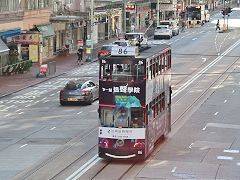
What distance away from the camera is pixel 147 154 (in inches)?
1227

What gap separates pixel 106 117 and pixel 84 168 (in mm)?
2228

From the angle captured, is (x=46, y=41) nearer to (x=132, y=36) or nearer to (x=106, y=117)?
(x=132, y=36)

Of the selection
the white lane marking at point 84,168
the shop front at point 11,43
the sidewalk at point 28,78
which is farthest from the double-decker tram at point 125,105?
the shop front at point 11,43

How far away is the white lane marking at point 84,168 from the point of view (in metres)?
28.6

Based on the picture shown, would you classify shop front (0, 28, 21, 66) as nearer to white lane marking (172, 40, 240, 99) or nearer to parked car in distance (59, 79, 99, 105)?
white lane marking (172, 40, 240, 99)

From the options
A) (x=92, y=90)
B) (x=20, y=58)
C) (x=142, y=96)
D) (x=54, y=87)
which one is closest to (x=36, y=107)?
(x=92, y=90)

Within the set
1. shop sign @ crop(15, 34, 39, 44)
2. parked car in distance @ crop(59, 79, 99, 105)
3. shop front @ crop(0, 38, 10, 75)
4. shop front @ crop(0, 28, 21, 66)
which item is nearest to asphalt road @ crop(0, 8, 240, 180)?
parked car in distance @ crop(59, 79, 99, 105)

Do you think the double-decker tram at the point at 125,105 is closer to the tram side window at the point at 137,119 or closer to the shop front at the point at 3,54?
the tram side window at the point at 137,119

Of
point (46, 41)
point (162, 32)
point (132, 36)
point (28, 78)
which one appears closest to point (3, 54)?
point (28, 78)

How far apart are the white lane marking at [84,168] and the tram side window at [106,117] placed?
1721 mm

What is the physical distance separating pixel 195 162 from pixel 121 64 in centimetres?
498

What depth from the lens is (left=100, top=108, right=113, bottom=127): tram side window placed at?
30.4 meters

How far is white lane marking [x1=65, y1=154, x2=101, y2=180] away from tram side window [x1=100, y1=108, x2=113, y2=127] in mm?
1721

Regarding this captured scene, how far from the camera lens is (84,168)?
2992cm
